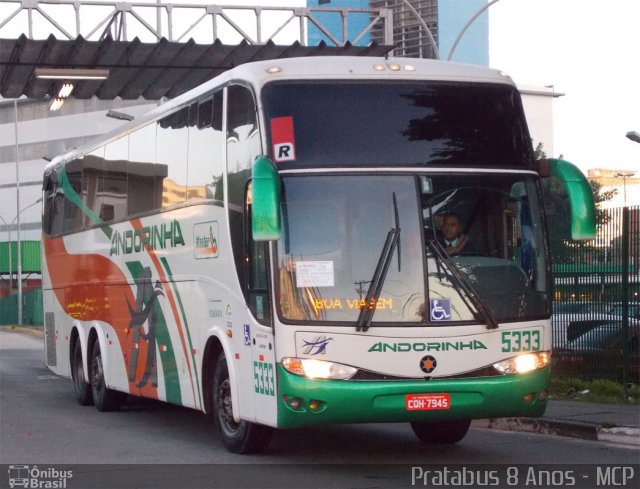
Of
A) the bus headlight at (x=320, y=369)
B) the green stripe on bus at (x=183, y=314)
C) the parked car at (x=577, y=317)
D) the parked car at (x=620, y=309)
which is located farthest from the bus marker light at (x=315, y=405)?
the parked car at (x=577, y=317)

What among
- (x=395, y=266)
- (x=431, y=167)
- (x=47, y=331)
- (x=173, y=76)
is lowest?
(x=47, y=331)

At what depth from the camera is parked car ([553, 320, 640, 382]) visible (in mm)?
15891

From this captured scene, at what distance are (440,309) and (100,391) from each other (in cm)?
832

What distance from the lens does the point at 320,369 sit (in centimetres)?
1042

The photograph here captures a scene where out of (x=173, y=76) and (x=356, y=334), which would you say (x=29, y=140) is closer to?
(x=173, y=76)

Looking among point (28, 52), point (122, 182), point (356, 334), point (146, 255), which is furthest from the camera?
point (28, 52)

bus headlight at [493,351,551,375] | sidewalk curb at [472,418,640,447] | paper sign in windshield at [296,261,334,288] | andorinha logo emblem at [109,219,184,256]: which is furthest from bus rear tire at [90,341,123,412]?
bus headlight at [493,351,551,375]

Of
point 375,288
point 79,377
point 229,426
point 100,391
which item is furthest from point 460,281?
point 79,377

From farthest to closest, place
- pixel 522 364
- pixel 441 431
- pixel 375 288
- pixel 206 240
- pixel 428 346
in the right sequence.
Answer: pixel 441 431
pixel 206 240
pixel 522 364
pixel 428 346
pixel 375 288

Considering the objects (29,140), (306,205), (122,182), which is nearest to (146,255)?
(122,182)

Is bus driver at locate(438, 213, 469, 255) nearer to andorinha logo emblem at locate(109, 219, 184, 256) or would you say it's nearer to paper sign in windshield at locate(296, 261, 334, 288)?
paper sign in windshield at locate(296, 261, 334, 288)

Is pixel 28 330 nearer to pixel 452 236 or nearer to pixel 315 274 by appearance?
pixel 315 274

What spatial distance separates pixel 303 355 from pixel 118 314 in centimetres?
662

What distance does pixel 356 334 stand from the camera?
1039 centimetres
